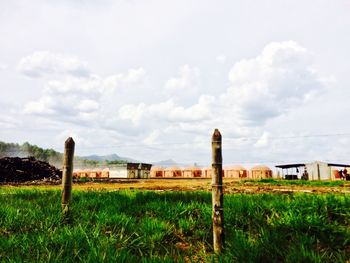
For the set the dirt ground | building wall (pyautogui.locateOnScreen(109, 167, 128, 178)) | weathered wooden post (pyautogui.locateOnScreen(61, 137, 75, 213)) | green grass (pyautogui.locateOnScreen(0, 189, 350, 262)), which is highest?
building wall (pyautogui.locateOnScreen(109, 167, 128, 178))

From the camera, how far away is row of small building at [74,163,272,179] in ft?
141

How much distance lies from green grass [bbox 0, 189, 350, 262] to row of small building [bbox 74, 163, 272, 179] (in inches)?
1429

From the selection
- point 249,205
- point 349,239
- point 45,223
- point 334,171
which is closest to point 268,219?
point 249,205

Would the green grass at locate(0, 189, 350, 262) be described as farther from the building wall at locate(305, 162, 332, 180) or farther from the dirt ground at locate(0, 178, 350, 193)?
the building wall at locate(305, 162, 332, 180)

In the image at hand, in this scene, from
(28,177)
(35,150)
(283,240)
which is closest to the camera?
(283,240)

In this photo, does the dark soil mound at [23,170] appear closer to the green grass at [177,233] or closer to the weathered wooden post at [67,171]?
the green grass at [177,233]

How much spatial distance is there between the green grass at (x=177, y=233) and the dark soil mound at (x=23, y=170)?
54.2ft

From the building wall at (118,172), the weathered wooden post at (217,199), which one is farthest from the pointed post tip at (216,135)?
the building wall at (118,172)

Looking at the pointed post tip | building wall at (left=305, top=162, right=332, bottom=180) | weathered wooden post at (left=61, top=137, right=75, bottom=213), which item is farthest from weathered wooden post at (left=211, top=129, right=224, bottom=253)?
building wall at (left=305, top=162, right=332, bottom=180)

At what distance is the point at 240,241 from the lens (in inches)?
162

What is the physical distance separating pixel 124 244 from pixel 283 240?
2.38m

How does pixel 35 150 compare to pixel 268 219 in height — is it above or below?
above

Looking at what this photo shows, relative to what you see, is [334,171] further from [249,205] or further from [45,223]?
[45,223]

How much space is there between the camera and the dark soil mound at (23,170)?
70.0ft
